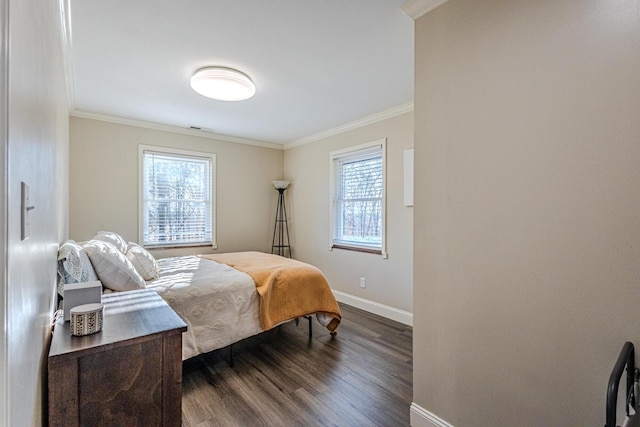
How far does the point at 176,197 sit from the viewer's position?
4.32 meters

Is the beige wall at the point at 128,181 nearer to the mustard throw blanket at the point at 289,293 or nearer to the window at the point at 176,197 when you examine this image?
the window at the point at 176,197

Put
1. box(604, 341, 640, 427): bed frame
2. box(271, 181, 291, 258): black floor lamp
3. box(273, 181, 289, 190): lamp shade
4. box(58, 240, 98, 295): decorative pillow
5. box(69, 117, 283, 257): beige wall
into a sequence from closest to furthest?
box(604, 341, 640, 427): bed frame < box(58, 240, 98, 295): decorative pillow < box(69, 117, 283, 257): beige wall < box(273, 181, 289, 190): lamp shade < box(271, 181, 291, 258): black floor lamp

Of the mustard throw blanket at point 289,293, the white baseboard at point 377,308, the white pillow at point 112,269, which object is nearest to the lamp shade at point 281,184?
the white baseboard at point 377,308

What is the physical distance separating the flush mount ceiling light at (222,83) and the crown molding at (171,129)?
1797 millimetres

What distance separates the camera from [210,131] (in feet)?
14.6

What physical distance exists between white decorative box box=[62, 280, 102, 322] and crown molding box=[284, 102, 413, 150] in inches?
127

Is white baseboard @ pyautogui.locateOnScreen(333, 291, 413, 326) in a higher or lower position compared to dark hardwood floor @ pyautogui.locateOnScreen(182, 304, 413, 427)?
higher

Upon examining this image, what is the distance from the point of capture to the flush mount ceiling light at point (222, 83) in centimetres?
249

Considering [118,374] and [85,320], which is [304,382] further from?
[85,320]

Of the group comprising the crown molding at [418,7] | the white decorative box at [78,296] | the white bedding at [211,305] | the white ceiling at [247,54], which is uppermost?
the white ceiling at [247,54]

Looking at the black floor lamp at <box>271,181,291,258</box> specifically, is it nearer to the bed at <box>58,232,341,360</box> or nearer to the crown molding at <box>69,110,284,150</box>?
the crown molding at <box>69,110,284,150</box>

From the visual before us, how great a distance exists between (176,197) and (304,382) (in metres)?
3.17

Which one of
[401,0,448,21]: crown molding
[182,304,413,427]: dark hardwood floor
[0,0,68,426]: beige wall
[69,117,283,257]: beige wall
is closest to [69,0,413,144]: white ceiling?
[401,0,448,21]: crown molding

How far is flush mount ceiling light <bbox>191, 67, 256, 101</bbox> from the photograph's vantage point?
2.49 metres
